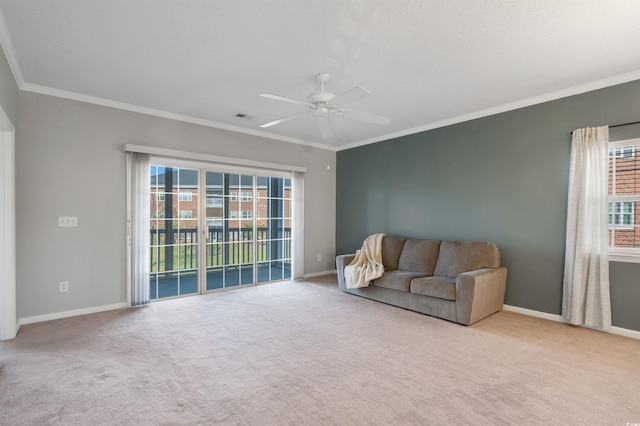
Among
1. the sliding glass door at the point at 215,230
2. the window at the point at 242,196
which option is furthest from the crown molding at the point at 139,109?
the window at the point at 242,196

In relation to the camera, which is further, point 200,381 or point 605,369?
point 605,369

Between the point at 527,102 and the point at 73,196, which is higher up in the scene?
the point at 527,102

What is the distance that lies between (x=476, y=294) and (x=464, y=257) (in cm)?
78

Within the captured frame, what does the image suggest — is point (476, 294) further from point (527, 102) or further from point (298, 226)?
point (298, 226)

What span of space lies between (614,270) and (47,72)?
20.4 feet

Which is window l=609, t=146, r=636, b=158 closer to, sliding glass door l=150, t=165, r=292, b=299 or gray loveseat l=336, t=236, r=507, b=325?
gray loveseat l=336, t=236, r=507, b=325

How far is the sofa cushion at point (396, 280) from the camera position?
420 cm

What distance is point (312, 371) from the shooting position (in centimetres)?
254

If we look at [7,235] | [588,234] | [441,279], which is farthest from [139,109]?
[588,234]

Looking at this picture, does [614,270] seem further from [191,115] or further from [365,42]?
[191,115]

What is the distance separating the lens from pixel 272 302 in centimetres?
447

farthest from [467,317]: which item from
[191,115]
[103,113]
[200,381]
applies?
[103,113]

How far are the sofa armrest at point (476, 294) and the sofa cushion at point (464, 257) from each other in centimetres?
19

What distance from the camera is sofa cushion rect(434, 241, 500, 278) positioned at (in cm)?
410
